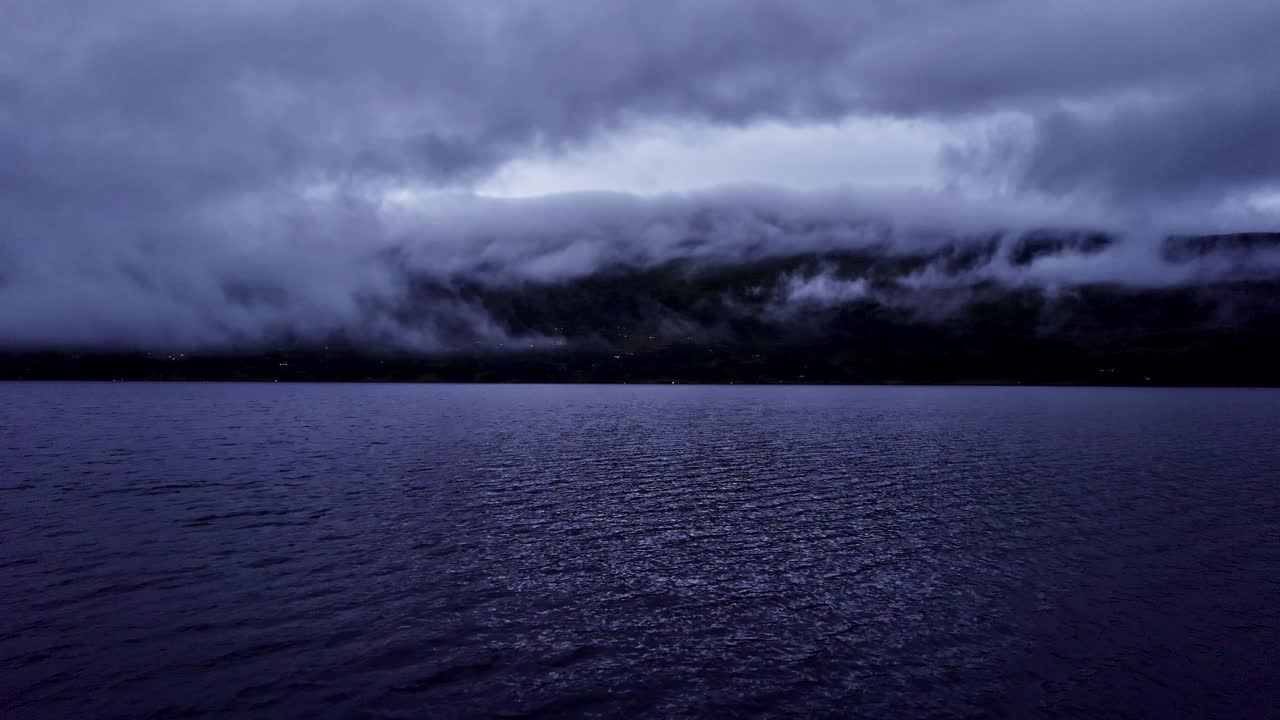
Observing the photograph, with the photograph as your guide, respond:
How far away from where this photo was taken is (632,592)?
33.0 m

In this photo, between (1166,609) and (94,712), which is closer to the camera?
(94,712)

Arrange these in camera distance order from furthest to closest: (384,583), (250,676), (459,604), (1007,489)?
1. (1007,489)
2. (384,583)
3. (459,604)
4. (250,676)

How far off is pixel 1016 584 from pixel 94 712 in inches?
1561

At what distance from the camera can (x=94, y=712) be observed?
20.6 metres

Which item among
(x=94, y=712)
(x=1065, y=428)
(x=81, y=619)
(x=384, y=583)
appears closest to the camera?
(x=94, y=712)

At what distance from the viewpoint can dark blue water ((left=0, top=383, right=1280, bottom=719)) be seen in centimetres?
2273

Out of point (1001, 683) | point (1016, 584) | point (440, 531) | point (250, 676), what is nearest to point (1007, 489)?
point (1016, 584)

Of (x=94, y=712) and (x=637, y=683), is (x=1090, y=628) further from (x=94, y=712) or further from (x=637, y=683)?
(x=94, y=712)

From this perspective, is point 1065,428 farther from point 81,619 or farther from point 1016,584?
point 81,619

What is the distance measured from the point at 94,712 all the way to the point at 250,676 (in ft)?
14.1

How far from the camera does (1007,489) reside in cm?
6147

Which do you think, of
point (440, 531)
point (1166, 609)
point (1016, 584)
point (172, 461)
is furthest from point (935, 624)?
point (172, 461)

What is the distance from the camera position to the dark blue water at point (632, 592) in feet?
74.6

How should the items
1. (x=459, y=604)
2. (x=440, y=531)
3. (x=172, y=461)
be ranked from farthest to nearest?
(x=172, y=461) < (x=440, y=531) < (x=459, y=604)
